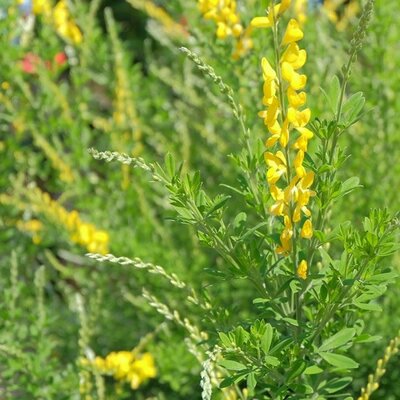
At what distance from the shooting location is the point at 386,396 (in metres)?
1.77

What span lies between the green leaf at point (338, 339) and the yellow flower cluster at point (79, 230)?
3.90ft

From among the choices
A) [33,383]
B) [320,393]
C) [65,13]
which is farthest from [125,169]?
[320,393]

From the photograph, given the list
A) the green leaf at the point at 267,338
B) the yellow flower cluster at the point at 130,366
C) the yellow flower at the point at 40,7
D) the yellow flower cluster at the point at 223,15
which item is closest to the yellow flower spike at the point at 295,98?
the green leaf at the point at 267,338

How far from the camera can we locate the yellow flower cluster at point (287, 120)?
85 centimetres

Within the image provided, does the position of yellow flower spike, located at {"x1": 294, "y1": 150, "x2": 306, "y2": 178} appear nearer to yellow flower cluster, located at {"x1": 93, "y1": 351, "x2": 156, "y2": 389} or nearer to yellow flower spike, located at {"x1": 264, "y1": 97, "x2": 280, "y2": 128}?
yellow flower spike, located at {"x1": 264, "y1": 97, "x2": 280, "y2": 128}

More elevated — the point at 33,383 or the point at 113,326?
the point at 33,383

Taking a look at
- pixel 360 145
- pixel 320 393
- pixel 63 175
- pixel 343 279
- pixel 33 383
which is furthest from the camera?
pixel 63 175

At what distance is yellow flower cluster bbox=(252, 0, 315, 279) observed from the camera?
0.85m

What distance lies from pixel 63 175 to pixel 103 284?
355 mm

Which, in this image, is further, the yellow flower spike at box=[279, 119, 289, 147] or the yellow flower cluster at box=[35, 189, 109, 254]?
the yellow flower cluster at box=[35, 189, 109, 254]

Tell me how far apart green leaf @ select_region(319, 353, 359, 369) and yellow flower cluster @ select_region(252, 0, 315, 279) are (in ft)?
0.53

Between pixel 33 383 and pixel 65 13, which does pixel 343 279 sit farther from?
pixel 65 13

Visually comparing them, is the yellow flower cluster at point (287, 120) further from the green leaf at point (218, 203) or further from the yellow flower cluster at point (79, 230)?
the yellow flower cluster at point (79, 230)

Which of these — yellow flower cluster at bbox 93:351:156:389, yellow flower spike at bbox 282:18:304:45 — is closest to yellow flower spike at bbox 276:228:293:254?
yellow flower spike at bbox 282:18:304:45
